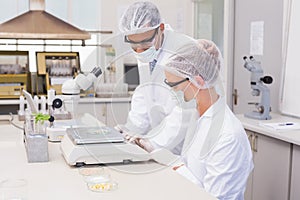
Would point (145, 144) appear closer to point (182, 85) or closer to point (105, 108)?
point (182, 85)

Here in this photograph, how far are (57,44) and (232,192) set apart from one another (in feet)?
11.5

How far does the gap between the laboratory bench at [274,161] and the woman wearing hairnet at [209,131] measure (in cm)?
80

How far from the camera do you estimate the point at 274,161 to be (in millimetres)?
2703

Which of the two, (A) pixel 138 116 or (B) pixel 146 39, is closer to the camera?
(B) pixel 146 39

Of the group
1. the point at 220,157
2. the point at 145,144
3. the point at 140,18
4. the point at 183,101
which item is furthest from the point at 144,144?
the point at 140,18

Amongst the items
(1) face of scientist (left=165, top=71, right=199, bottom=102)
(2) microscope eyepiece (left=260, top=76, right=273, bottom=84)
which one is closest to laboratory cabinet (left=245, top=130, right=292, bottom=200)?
(2) microscope eyepiece (left=260, top=76, right=273, bottom=84)

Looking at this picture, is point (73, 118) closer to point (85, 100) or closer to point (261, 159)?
point (85, 100)

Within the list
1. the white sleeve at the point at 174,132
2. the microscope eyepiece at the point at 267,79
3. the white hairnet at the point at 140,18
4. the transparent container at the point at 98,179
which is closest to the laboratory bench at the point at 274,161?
the microscope eyepiece at the point at 267,79

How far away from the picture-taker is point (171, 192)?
1503 mm

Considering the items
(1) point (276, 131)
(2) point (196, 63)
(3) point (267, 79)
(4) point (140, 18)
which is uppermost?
(4) point (140, 18)

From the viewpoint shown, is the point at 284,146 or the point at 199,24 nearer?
the point at 284,146

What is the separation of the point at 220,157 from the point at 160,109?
0.73 metres

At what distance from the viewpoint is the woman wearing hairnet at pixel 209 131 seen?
1710 mm

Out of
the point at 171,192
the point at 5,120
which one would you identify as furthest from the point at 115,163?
the point at 5,120
